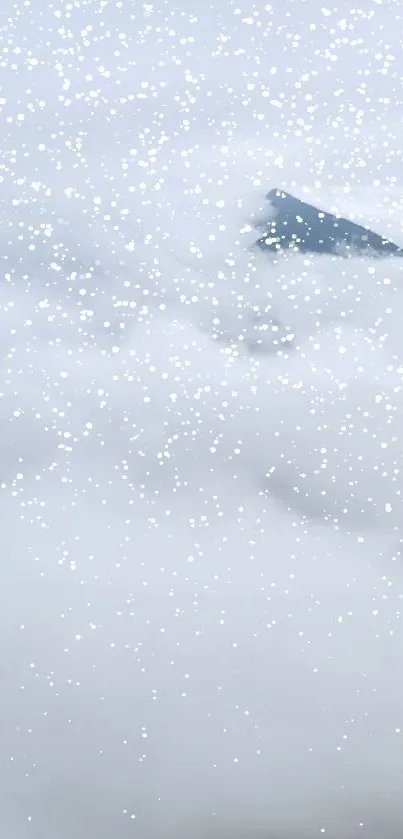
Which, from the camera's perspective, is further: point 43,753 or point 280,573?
point 280,573

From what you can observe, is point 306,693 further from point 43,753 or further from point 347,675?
point 43,753

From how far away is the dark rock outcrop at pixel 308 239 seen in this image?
118 feet

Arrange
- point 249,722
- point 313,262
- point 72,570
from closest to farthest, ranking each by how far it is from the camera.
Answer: point 313,262, point 72,570, point 249,722

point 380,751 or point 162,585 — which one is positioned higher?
point 162,585

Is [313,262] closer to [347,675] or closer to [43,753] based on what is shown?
[347,675]

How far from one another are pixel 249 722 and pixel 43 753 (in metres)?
11.9

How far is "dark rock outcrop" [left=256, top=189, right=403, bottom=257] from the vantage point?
3589 cm

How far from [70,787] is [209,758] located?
739cm

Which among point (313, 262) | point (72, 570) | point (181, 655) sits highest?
point (313, 262)

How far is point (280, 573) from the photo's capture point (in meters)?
47.1

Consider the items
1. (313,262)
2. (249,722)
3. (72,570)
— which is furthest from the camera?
(249,722)

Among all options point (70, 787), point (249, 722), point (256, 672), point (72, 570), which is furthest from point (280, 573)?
point (70, 787)

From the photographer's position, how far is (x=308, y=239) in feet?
122

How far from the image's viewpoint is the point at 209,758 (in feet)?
144
